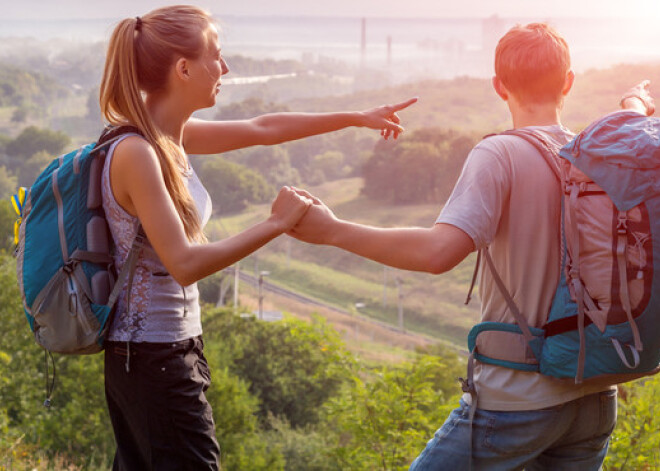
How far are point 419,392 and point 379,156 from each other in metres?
78.2

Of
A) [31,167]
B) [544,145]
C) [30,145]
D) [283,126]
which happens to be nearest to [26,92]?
[30,145]

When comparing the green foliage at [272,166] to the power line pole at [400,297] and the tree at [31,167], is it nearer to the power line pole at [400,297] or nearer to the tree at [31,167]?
the tree at [31,167]

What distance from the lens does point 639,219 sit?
184cm

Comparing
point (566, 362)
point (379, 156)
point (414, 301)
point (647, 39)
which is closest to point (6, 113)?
point (379, 156)

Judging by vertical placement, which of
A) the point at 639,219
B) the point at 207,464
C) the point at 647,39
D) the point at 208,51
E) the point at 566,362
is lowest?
the point at 647,39

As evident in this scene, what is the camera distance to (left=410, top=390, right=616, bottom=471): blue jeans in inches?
77.0

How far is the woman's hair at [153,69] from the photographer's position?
2088 mm

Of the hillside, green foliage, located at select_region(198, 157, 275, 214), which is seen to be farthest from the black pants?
the hillside

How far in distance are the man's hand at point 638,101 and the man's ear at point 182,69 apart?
1.15 m

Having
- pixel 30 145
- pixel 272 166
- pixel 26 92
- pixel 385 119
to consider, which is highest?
pixel 385 119

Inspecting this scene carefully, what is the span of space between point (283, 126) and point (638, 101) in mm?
1163

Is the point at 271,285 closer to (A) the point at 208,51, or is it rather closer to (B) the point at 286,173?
(B) the point at 286,173

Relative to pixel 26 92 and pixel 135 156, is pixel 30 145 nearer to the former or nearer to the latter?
pixel 26 92

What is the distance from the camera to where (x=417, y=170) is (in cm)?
8225
